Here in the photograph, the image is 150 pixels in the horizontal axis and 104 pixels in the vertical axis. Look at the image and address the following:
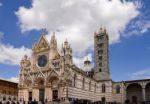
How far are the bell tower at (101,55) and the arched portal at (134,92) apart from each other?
6.00m

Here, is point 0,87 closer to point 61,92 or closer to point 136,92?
point 61,92

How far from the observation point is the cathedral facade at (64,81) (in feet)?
146

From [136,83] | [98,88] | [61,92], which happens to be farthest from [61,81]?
[136,83]

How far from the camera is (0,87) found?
55.6 meters

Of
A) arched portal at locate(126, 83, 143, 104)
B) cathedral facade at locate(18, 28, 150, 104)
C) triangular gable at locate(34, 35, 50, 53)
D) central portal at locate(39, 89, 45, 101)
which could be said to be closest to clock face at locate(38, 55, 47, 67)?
cathedral facade at locate(18, 28, 150, 104)

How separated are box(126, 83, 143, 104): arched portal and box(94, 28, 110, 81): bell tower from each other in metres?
6.00

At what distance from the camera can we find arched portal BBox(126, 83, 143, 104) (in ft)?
188

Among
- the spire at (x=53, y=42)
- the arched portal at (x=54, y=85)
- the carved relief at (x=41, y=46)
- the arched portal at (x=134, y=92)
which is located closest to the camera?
the arched portal at (x=54, y=85)

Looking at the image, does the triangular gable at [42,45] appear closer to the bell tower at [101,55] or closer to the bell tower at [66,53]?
the bell tower at [66,53]

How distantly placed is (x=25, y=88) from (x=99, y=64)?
20.9 meters

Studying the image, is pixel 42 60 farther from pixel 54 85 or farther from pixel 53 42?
pixel 54 85

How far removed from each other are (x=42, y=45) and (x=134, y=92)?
25313mm

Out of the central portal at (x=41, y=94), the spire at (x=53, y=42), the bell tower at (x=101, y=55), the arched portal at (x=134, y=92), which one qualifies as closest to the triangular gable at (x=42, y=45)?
the spire at (x=53, y=42)

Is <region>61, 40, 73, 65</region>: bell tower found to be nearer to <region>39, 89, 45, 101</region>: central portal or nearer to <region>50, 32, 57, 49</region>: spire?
<region>50, 32, 57, 49</region>: spire
